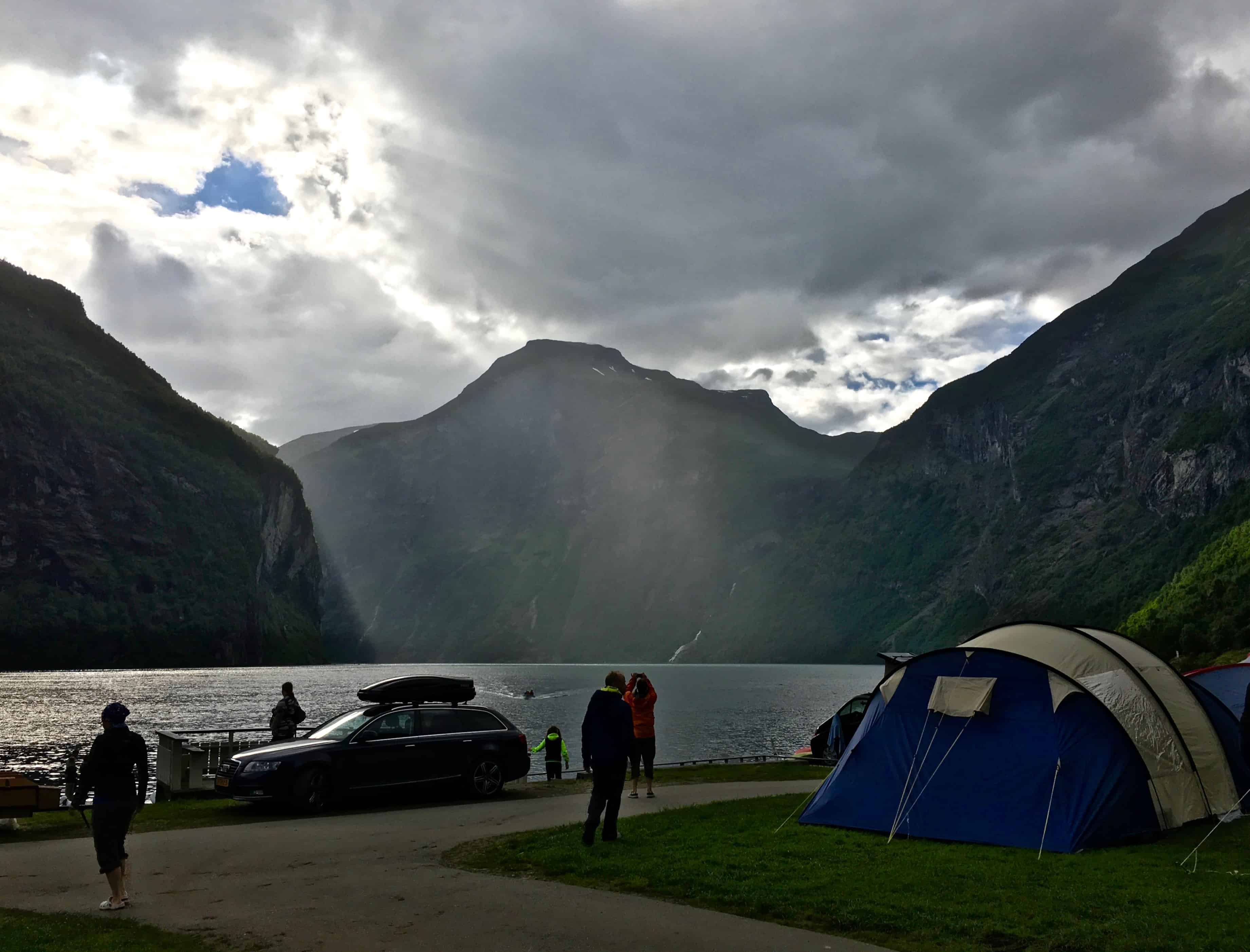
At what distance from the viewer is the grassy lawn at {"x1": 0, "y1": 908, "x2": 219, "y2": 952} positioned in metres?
9.12

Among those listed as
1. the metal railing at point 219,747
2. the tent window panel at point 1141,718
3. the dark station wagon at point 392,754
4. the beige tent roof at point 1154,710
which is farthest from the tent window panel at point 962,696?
the metal railing at point 219,747

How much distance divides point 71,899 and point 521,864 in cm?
545

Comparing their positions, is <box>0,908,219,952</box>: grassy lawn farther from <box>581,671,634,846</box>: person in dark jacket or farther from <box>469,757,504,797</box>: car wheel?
<box>469,757,504,797</box>: car wheel

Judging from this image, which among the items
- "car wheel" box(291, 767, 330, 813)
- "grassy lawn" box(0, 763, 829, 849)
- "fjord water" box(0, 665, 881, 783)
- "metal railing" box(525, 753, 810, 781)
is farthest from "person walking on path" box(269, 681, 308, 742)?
"metal railing" box(525, 753, 810, 781)

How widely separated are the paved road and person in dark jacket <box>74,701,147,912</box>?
1.28 ft

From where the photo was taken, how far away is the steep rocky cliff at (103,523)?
158m

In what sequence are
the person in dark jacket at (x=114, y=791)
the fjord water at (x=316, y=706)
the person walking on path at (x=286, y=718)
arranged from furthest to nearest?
the fjord water at (x=316, y=706) → the person walking on path at (x=286, y=718) → the person in dark jacket at (x=114, y=791)

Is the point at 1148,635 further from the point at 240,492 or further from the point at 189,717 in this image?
the point at 240,492

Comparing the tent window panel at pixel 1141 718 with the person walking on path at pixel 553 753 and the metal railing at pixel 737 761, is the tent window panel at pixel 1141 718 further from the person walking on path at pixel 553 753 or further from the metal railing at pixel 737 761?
the person walking on path at pixel 553 753

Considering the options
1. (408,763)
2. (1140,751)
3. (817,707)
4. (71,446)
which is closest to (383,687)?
(408,763)

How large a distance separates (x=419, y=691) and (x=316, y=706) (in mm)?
75949

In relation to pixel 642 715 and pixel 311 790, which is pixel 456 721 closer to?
pixel 311 790

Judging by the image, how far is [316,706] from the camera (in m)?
92.6

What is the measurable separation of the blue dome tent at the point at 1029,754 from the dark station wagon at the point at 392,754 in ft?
27.6
